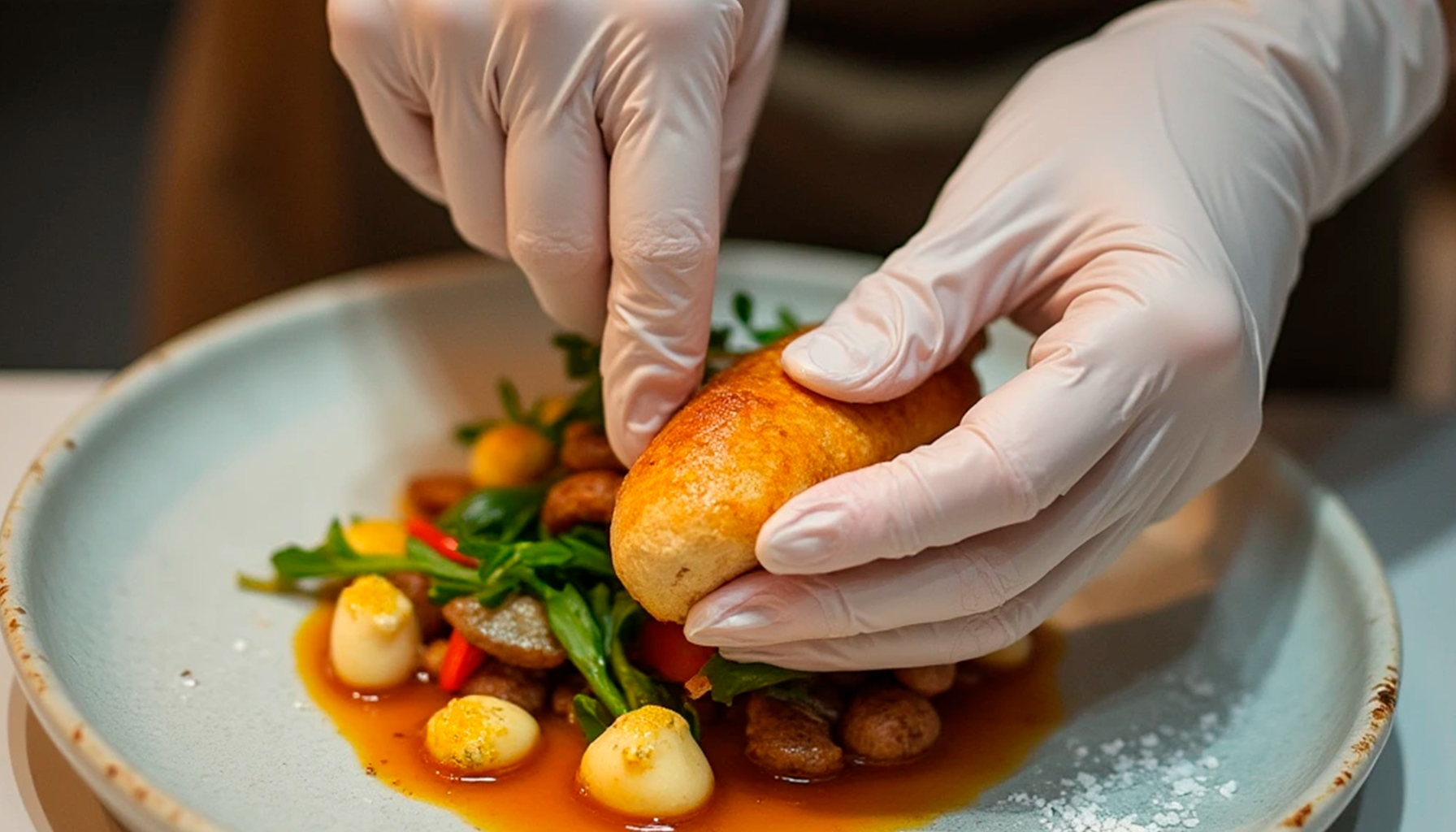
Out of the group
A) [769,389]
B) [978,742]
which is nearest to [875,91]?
[769,389]

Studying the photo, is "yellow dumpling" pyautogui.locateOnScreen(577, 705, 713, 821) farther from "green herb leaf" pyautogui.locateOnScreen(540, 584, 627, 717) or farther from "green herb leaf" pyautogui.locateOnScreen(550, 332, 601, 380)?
"green herb leaf" pyautogui.locateOnScreen(550, 332, 601, 380)

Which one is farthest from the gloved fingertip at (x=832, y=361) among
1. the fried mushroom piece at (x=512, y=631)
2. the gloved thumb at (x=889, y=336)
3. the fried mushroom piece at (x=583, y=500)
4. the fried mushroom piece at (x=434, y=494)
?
the fried mushroom piece at (x=434, y=494)

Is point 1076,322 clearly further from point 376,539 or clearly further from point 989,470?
point 376,539

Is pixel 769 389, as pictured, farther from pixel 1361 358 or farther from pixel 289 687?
pixel 1361 358

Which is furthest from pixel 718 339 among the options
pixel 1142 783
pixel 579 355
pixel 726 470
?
pixel 1142 783

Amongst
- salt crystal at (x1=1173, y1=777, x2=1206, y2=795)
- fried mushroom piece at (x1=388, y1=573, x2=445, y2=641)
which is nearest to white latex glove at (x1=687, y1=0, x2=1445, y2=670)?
salt crystal at (x1=1173, y1=777, x2=1206, y2=795)

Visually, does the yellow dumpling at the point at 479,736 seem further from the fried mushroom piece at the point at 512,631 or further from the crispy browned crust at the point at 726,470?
the crispy browned crust at the point at 726,470

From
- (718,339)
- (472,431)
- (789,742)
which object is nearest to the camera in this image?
(789,742)
